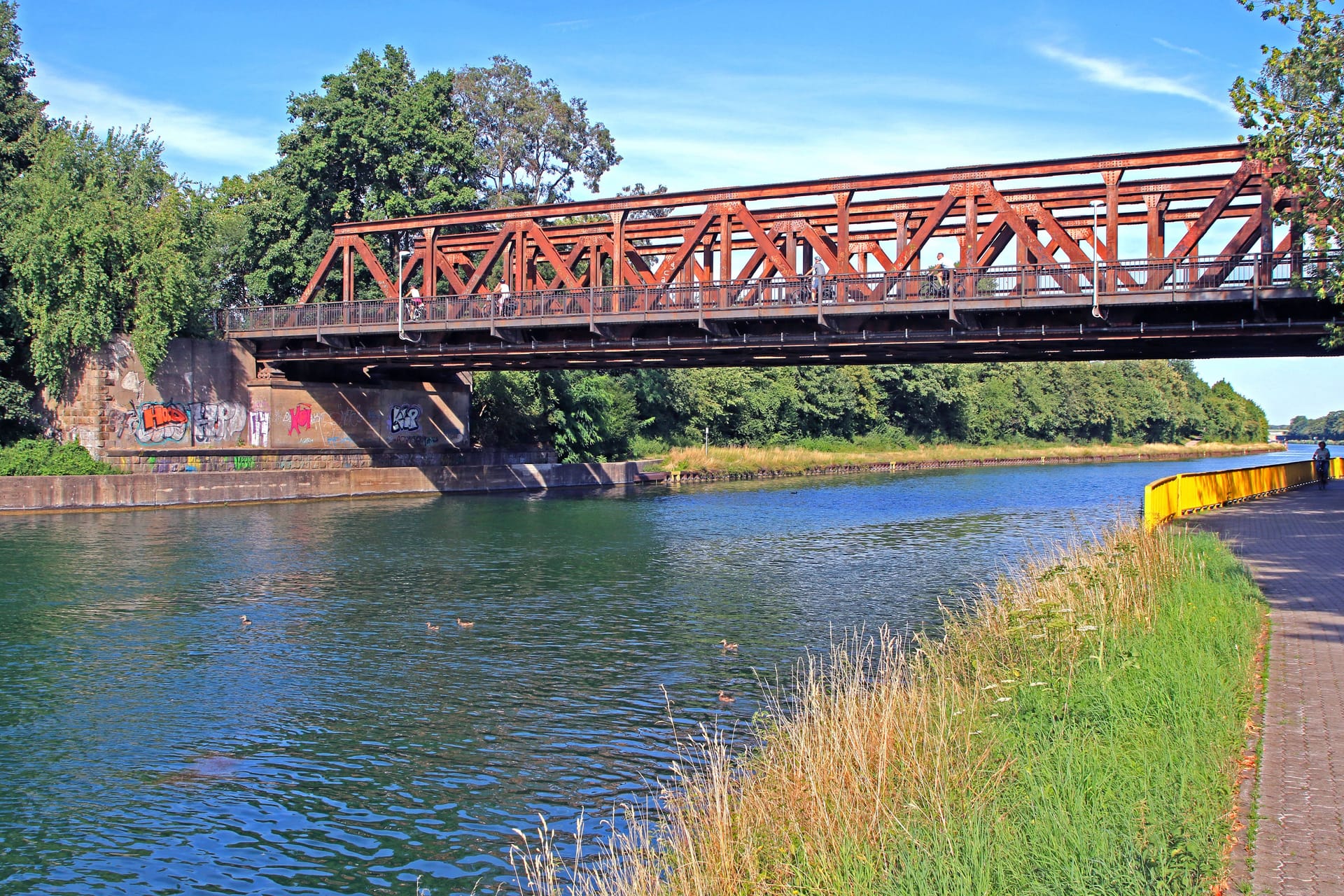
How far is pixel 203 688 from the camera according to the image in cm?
1664

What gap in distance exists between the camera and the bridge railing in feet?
105

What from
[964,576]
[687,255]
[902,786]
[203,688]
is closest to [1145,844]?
[902,786]

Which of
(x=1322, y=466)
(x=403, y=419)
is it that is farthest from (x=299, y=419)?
(x=1322, y=466)

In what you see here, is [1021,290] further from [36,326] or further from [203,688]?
[36,326]

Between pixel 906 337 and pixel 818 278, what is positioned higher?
pixel 818 278

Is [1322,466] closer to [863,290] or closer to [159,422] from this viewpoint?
[863,290]

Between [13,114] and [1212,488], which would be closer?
[1212,488]

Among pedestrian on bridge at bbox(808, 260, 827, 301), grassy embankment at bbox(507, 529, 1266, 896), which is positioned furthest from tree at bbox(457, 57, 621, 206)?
grassy embankment at bbox(507, 529, 1266, 896)

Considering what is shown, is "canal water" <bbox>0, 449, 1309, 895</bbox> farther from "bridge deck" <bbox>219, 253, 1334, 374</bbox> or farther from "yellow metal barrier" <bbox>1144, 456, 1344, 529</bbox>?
"bridge deck" <bbox>219, 253, 1334, 374</bbox>

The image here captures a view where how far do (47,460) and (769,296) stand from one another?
27.8 m

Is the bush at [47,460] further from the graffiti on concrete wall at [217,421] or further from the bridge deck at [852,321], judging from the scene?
the bridge deck at [852,321]

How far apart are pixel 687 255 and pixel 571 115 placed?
45.4 m

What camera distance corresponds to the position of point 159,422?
47000 millimetres

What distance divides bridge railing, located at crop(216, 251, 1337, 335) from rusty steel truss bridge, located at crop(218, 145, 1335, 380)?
9 centimetres
